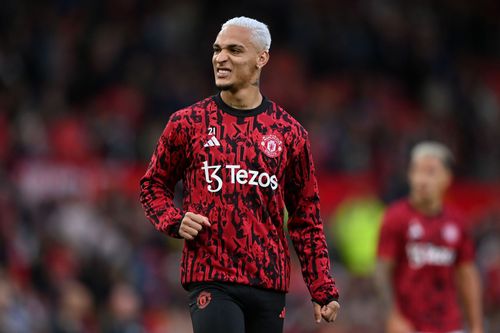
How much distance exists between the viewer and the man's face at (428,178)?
32.0ft

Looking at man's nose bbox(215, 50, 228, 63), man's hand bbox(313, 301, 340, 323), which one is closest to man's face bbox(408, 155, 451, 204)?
man's hand bbox(313, 301, 340, 323)

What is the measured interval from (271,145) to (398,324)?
335 centimetres

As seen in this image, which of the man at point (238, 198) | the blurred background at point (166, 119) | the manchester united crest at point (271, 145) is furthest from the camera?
the blurred background at point (166, 119)

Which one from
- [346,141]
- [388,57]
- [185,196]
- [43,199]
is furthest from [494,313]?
[185,196]

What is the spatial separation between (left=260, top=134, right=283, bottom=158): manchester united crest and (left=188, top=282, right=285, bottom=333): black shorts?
684mm

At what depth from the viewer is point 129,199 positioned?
48.1 ft

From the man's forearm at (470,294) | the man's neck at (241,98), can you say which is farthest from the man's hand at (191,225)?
the man's forearm at (470,294)

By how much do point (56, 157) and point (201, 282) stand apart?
886 cm

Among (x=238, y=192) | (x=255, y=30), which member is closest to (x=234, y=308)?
(x=238, y=192)

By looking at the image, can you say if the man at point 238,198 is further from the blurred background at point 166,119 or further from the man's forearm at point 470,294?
the blurred background at point 166,119

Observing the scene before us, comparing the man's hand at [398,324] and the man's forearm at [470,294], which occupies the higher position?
the man's forearm at [470,294]

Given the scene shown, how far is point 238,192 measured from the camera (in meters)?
6.38

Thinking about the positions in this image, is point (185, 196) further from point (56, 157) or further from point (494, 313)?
point (56, 157)

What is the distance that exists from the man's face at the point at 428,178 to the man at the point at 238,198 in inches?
126
